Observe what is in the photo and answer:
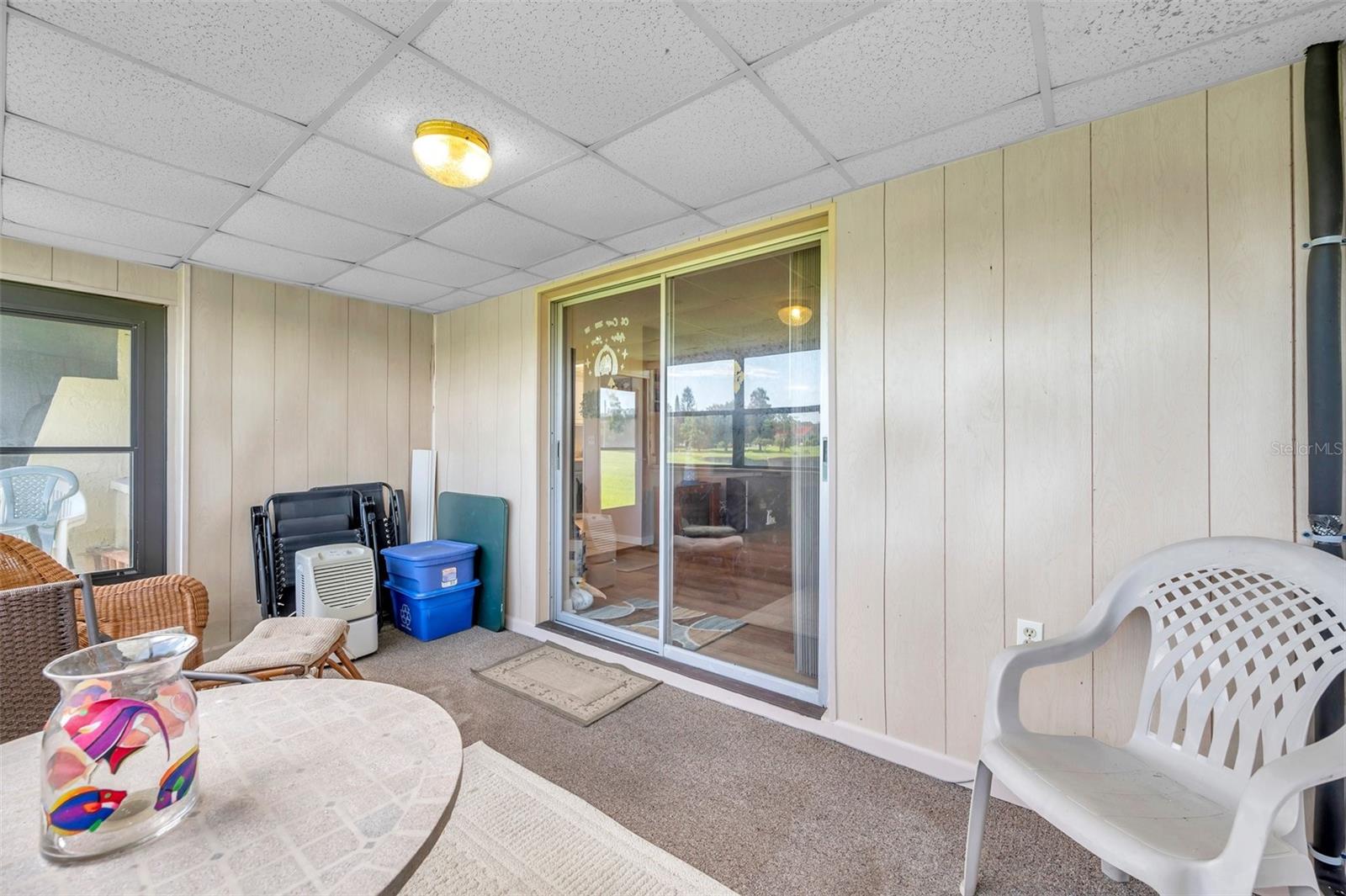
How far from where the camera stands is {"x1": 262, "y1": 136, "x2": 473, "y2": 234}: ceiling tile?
6.99 ft

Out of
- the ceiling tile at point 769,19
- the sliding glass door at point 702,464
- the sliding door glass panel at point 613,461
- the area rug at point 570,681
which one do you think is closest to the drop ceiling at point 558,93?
the ceiling tile at point 769,19

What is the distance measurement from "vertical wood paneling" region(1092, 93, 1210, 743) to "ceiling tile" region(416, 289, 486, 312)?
3648 millimetres

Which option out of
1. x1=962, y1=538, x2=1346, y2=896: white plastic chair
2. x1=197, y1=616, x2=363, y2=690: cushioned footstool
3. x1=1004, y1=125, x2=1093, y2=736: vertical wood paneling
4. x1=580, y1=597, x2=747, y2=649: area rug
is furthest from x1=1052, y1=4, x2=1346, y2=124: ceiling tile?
x1=197, y1=616, x2=363, y2=690: cushioned footstool

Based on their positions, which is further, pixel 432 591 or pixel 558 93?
pixel 432 591

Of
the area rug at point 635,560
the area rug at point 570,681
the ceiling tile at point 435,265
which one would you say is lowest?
the area rug at point 570,681

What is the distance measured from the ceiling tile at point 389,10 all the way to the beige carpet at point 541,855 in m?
2.23

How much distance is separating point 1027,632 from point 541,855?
6.13 ft

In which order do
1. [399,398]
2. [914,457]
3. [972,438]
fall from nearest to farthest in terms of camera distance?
[972,438] < [914,457] < [399,398]

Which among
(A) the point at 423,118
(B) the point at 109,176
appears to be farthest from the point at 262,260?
(A) the point at 423,118

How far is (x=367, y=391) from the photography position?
13.8ft

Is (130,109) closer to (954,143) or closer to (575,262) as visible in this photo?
(575,262)

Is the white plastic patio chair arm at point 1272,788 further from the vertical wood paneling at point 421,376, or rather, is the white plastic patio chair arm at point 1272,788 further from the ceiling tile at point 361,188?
the vertical wood paneling at point 421,376

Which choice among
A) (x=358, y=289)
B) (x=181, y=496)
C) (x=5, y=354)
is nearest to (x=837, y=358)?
(x=358, y=289)

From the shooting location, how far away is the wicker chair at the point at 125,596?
2.17 metres
